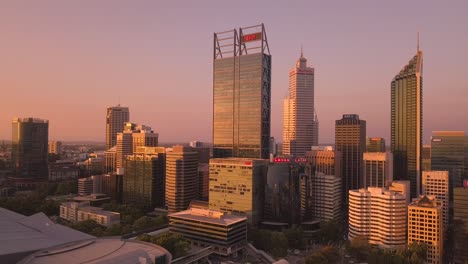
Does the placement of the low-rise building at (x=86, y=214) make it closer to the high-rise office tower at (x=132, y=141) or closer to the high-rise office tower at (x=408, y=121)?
the high-rise office tower at (x=132, y=141)

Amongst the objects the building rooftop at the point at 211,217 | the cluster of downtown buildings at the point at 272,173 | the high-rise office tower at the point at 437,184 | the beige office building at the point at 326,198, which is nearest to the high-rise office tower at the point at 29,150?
the cluster of downtown buildings at the point at 272,173

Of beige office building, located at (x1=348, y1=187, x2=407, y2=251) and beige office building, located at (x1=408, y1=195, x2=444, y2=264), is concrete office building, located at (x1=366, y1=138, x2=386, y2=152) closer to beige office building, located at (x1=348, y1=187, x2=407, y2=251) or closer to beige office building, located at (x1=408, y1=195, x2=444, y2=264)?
beige office building, located at (x1=348, y1=187, x2=407, y2=251)

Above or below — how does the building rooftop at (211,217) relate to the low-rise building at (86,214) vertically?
above

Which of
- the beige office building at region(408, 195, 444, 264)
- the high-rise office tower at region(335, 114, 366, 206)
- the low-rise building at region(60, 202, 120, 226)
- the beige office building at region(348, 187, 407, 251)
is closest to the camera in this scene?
the beige office building at region(408, 195, 444, 264)

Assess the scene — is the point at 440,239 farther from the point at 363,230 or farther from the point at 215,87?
the point at 215,87

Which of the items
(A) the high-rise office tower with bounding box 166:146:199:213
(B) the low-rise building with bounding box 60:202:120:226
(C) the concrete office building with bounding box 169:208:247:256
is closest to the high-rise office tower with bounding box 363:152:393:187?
(A) the high-rise office tower with bounding box 166:146:199:213

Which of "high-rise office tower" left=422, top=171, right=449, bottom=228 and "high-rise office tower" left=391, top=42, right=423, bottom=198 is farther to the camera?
"high-rise office tower" left=391, top=42, right=423, bottom=198
